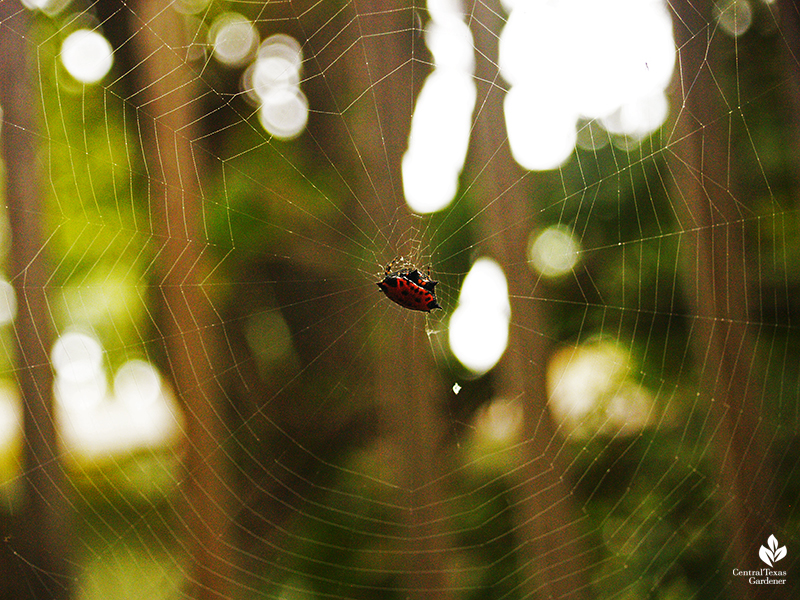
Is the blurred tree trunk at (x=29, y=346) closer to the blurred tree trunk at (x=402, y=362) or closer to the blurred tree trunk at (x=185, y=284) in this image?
the blurred tree trunk at (x=185, y=284)

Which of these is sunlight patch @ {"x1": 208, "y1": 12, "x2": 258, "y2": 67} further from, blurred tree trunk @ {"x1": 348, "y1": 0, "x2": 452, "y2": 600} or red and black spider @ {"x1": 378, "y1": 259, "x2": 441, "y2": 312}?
red and black spider @ {"x1": 378, "y1": 259, "x2": 441, "y2": 312}

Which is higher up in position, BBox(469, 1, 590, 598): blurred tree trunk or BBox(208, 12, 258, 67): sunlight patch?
BBox(208, 12, 258, 67): sunlight patch

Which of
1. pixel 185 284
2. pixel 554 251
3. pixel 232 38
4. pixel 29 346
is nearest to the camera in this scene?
pixel 29 346

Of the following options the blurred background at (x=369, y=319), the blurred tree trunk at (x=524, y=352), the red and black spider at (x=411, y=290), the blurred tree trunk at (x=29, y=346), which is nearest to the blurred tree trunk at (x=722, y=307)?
the blurred background at (x=369, y=319)

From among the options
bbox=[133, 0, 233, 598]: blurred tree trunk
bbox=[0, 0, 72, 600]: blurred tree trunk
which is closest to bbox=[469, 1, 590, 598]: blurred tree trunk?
bbox=[133, 0, 233, 598]: blurred tree trunk

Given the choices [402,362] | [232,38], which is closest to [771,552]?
[402,362]

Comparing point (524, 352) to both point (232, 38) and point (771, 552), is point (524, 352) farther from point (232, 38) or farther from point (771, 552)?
point (232, 38)

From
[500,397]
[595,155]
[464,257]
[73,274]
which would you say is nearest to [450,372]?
[500,397]

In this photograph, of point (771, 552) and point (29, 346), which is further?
point (771, 552)
